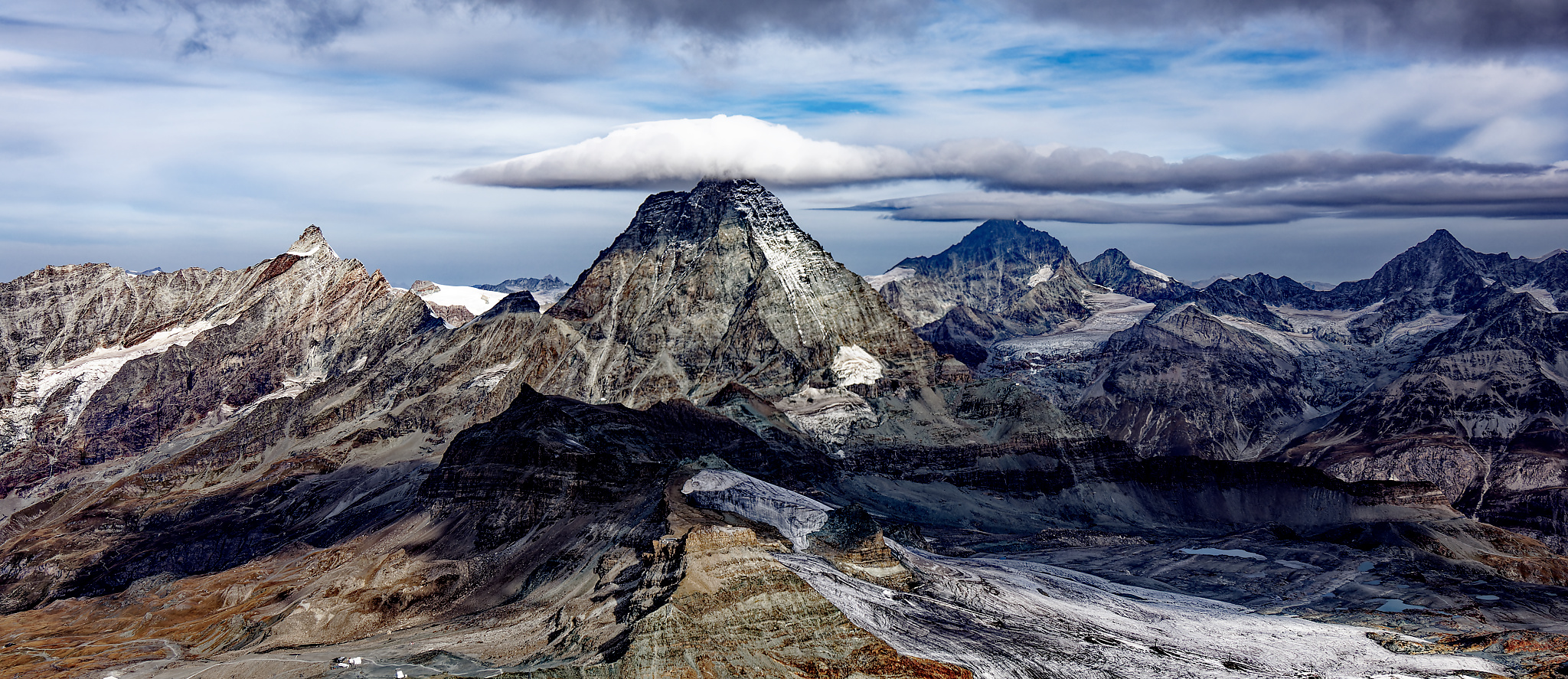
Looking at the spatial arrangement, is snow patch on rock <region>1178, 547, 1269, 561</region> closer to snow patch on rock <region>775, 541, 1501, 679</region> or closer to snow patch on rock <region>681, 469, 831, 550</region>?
snow patch on rock <region>775, 541, 1501, 679</region>

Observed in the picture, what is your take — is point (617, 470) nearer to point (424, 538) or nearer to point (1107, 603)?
point (424, 538)

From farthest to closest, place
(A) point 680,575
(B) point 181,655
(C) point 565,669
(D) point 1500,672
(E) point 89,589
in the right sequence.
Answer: (E) point 89,589, (B) point 181,655, (D) point 1500,672, (A) point 680,575, (C) point 565,669

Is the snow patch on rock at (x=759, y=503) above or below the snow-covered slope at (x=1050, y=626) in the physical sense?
above

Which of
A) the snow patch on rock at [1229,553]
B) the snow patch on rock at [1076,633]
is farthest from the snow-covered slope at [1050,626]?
the snow patch on rock at [1229,553]

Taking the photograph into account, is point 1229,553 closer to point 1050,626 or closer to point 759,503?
point 1050,626

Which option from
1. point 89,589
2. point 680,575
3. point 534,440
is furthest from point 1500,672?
point 89,589

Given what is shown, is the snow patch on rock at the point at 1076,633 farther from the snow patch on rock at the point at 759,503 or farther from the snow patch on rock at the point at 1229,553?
the snow patch on rock at the point at 1229,553

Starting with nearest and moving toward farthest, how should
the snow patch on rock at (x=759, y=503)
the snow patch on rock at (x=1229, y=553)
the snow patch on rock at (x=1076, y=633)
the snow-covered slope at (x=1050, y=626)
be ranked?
the snow patch on rock at (x=1076, y=633) < the snow-covered slope at (x=1050, y=626) < the snow patch on rock at (x=759, y=503) < the snow patch on rock at (x=1229, y=553)

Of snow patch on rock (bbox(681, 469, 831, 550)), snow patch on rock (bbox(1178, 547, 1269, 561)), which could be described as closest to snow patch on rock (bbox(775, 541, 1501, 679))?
snow patch on rock (bbox(681, 469, 831, 550))

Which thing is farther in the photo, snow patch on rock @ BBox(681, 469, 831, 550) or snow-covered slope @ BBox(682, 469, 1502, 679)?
snow patch on rock @ BBox(681, 469, 831, 550)

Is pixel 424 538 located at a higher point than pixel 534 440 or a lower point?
lower

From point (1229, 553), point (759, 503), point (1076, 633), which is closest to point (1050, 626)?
point (1076, 633)
